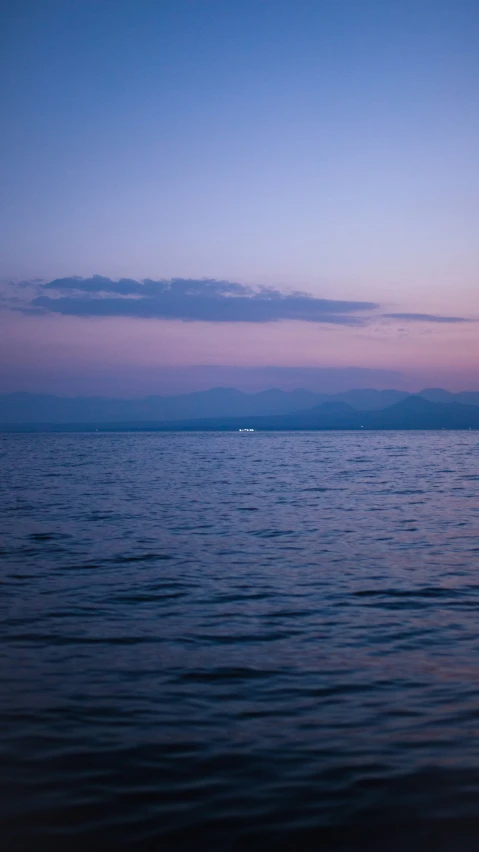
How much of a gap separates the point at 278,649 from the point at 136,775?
4043mm

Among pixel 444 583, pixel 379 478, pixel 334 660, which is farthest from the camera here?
pixel 379 478

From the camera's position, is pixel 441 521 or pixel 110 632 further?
pixel 441 521

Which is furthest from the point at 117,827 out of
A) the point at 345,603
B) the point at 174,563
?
the point at 174,563

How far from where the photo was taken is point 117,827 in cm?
585

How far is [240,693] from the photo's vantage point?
344 inches

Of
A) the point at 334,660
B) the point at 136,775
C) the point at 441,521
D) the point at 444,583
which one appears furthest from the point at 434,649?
the point at 441,521

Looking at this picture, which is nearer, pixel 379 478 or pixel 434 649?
pixel 434 649

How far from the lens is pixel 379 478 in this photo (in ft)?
144

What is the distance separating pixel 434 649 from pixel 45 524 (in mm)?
16533

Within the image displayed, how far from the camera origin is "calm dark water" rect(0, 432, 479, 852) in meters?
6.00

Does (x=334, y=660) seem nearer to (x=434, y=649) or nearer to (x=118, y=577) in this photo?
(x=434, y=649)

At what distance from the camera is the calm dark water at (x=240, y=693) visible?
236 inches

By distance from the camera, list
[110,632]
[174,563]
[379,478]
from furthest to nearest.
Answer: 1. [379,478]
2. [174,563]
3. [110,632]

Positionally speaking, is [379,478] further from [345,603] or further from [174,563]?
[345,603]
